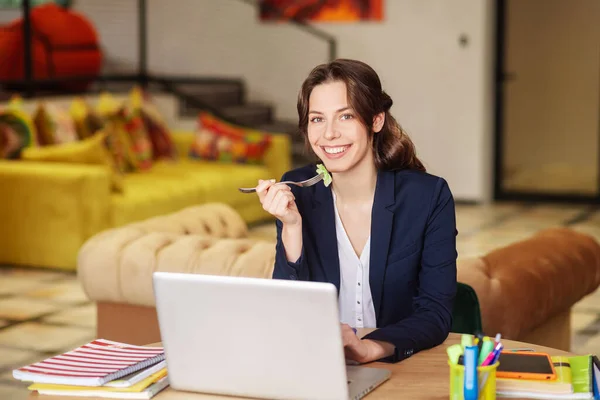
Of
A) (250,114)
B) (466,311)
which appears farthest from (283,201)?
(250,114)

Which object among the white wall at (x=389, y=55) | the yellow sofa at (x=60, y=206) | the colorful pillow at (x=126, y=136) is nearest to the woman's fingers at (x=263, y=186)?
the yellow sofa at (x=60, y=206)

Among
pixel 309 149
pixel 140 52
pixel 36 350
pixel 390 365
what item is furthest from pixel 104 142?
pixel 390 365

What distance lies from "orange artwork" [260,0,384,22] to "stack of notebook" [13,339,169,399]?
729cm

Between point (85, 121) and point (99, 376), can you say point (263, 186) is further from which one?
point (85, 121)

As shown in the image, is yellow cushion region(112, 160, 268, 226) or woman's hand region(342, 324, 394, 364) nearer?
woman's hand region(342, 324, 394, 364)

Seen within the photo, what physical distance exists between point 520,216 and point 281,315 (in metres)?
6.73

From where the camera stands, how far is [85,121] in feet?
22.4

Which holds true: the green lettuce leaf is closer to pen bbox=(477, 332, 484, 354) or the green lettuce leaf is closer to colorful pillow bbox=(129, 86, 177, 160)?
pen bbox=(477, 332, 484, 354)

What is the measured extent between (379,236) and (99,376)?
763 mm

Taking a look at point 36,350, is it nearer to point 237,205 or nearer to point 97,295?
point 97,295

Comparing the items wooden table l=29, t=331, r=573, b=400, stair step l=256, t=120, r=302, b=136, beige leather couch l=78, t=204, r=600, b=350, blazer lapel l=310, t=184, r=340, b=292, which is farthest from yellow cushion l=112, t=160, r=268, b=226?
wooden table l=29, t=331, r=573, b=400

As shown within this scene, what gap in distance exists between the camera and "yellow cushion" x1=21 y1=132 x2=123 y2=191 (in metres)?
6.16

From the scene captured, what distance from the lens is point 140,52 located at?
8656mm

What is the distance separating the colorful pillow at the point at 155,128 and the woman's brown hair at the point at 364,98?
17.2 ft
